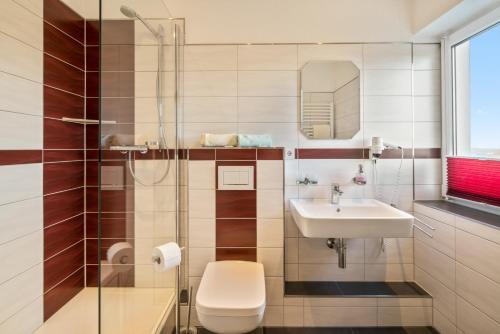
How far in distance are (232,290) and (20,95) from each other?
1.59 m

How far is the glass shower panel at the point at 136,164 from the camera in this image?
1219 millimetres

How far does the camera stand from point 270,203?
193cm

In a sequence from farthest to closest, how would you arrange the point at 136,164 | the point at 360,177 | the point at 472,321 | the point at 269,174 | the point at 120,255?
the point at 360,177 < the point at 269,174 < the point at 472,321 < the point at 136,164 < the point at 120,255

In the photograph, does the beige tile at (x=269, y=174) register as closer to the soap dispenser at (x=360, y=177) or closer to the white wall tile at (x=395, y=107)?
the soap dispenser at (x=360, y=177)

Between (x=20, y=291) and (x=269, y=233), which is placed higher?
(x=269, y=233)

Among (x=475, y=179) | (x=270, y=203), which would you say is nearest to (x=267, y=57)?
(x=270, y=203)

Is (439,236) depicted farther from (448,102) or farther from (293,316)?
(293,316)

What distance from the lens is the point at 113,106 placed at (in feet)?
4.06

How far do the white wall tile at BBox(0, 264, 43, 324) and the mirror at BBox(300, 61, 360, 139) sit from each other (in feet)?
6.48

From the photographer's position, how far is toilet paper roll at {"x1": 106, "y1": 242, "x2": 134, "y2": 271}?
4.13ft

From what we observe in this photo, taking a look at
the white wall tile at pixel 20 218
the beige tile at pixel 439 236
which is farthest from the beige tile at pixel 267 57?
the white wall tile at pixel 20 218

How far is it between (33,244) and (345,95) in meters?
2.30

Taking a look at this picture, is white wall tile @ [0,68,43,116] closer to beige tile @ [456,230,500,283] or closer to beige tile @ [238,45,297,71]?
beige tile @ [238,45,297,71]

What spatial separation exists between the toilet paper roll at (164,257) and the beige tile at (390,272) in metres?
1.48
